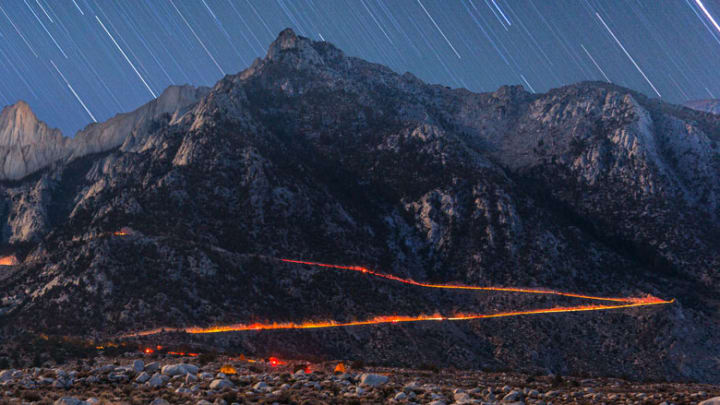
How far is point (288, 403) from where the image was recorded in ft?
63.6

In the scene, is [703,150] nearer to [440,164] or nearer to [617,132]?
[617,132]

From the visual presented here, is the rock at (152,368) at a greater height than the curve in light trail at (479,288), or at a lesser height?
greater

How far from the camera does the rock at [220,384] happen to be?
2138 centimetres

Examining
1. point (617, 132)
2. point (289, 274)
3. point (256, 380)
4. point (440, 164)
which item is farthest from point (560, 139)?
point (256, 380)

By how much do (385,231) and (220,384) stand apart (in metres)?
113

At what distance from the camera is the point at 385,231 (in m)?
134

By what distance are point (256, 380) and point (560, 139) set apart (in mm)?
171836

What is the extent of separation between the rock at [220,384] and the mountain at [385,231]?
5470 centimetres

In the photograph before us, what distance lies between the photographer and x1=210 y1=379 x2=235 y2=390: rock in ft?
70.1

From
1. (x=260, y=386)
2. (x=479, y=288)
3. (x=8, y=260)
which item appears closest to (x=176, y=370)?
(x=260, y=386)

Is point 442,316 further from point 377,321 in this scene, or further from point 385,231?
point 385,231

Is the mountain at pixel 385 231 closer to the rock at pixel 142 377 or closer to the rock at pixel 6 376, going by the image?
the rock at pixel 6 376

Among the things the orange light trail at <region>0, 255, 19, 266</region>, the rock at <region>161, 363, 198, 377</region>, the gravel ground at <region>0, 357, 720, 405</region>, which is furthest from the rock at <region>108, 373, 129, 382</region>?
the orange light trail at <region>0, 255, 19, 266</region>

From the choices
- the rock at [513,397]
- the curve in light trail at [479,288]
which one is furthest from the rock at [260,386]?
the curve in light trail at [479,288]
